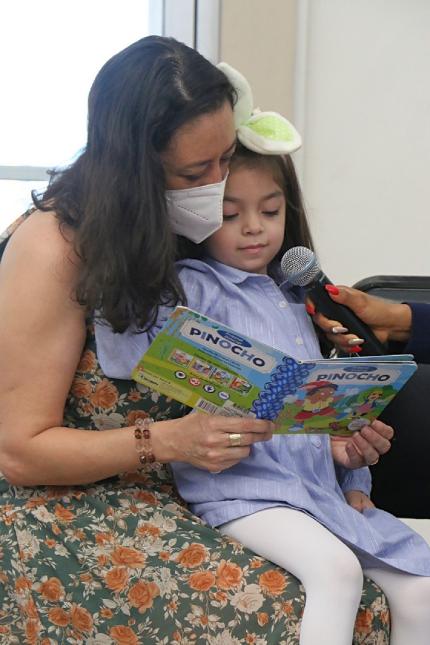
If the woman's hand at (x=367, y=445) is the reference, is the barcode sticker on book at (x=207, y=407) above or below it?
above

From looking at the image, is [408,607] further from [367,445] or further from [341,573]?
[367,445]

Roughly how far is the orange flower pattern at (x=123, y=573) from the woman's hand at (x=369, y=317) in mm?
320

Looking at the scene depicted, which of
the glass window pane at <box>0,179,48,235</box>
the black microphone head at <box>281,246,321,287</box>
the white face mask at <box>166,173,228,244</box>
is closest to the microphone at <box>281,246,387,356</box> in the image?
the black microphone head at <box>281,246,321,287</box>

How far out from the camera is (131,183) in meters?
1.65

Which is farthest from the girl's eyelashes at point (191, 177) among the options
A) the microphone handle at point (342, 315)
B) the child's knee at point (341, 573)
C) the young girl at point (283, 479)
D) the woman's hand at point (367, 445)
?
the child's knee at point (341, 573)

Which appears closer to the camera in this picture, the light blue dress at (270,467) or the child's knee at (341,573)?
the child's knee at (341,573)

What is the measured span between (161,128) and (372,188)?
221 cm

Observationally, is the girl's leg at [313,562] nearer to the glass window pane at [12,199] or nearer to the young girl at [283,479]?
the young girl at [283,479]

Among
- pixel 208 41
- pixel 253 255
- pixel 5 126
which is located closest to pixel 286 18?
pixel 208 41

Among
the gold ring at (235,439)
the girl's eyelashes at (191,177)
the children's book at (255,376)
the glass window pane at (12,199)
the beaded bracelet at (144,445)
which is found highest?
the girl's eyelashes at (191,177)

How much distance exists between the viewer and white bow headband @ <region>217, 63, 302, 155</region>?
183 centimetres

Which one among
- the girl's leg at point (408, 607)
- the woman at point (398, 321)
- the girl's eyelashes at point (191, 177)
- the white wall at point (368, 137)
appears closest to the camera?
the girl's leg at point (408, 607)

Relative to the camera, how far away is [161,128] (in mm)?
1646

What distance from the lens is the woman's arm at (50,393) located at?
1.63m
